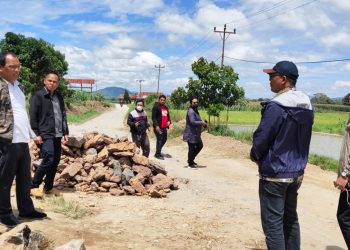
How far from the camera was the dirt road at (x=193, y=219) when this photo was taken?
5055mm

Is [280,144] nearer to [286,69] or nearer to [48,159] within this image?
[286,69]

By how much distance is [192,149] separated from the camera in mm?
10961

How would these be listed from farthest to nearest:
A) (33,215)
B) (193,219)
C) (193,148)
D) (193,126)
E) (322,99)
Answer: (322,99) → (193,148) → (193,126) → (193,219) → (33,215)

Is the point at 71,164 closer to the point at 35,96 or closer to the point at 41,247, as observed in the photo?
the point at 35,96

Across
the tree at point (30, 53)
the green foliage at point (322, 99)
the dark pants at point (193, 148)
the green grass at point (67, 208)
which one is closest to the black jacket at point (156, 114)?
the dark pants at point (193, 148)

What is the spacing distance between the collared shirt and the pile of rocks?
9.72 feet

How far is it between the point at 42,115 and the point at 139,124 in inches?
170

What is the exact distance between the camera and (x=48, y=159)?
6.30 metres

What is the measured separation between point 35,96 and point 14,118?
1.61 metres

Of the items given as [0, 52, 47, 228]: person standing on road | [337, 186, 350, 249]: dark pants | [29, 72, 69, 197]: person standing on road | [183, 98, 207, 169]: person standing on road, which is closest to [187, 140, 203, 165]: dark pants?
[183, 98, 207, 169]: person standing on road

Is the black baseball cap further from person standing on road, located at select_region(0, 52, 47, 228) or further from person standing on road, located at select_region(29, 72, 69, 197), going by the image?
person standing on road, located at select_region(29, 72, 69, 197)

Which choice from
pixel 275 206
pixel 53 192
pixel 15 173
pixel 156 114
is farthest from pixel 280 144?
pixel 156 114

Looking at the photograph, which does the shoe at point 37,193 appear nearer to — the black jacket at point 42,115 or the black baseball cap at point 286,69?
the black jacket at point 42,115

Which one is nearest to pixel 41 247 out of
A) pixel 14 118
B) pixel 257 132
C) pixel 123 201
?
pixel 14 118
